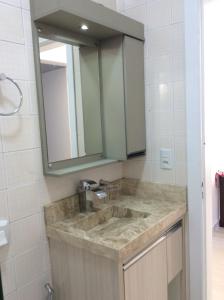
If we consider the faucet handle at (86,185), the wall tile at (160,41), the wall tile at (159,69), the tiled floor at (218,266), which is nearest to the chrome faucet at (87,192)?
the faucet handle at (86,185)

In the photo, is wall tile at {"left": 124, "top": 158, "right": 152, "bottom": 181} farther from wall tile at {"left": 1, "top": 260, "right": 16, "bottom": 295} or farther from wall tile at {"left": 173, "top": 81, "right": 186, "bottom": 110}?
wall tile at {"left": 1, "top": 260, "right": 16, "bottom": 295}

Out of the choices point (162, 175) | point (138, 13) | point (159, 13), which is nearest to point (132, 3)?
point (138, 13)

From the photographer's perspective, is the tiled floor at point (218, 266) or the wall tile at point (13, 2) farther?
the tiled floor at point (218, 266)

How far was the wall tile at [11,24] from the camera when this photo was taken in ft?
3.66

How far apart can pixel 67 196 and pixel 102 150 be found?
1.24 feet

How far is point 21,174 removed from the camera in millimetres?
1211

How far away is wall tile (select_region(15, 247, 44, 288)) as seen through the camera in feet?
3.96

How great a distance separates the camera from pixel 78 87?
153 centimetres

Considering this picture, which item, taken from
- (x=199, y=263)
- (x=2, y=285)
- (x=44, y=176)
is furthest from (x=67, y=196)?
(x=199, y=263)

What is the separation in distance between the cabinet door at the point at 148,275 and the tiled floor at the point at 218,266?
0.90 metres

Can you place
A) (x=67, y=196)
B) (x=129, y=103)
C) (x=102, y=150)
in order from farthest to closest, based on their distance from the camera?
1. (x=102, y=150)
2. (x=129, y=103)
3. (x=67, y=196)

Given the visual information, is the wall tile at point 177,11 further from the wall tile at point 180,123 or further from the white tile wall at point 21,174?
the white tile wall at point 21,174

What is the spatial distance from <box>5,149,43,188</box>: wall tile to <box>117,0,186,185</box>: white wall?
739mm

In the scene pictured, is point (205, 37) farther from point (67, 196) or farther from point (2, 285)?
point (2, 285)
